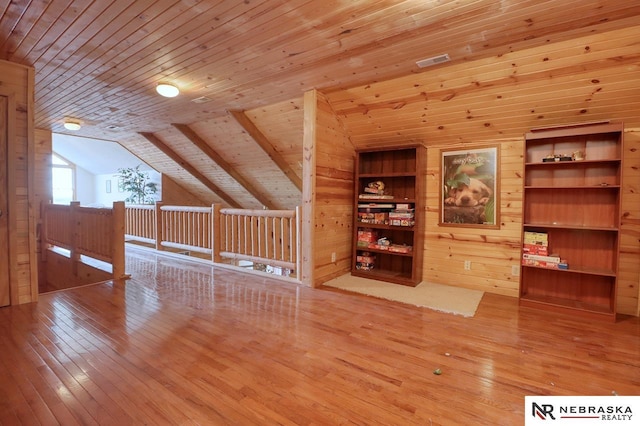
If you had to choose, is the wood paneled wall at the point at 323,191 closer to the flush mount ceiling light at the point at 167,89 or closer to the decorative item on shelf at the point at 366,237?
the decorative item on shelf at the point at 366,237

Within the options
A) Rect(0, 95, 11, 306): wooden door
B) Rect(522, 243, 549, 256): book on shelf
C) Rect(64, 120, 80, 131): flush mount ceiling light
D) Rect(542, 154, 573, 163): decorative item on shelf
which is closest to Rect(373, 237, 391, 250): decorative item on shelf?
Rect(522, 243, 549, 256): book on shelf

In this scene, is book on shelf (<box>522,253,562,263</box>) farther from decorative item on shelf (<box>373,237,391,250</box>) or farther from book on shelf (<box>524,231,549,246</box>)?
decorative item on shelf (<box>373,237,391,250</box>)

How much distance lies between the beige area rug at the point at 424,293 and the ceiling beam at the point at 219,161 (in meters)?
3.25

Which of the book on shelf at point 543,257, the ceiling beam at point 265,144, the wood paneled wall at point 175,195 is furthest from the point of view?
the wood paneled wall at point 175,195

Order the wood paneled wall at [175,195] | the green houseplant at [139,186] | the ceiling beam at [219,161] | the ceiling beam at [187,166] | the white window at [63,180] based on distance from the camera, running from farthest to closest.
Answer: the white window at [63,180] < the green houseplant at [139,186] < the wood paneled wall at [175,195] < the ceiling beam at [187,166] < the ceiling beam at [219,161]

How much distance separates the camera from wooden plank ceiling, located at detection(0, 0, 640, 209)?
2049 mm

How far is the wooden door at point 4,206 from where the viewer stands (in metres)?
2.80

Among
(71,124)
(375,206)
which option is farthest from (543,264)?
(71,124)

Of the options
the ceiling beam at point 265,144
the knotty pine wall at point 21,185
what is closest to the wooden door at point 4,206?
the knotty pine wall at point 21,185

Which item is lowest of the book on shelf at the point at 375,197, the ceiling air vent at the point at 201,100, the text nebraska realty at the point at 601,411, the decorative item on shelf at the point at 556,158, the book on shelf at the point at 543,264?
the text nebraska realty at the point at 601,411

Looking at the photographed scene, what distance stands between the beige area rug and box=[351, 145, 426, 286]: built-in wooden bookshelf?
0.53 ft

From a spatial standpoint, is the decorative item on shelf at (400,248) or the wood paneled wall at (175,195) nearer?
the decorative item on shelf at (400,248)

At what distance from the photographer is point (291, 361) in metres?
1.99

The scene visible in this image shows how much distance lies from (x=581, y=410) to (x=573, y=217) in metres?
2.08
